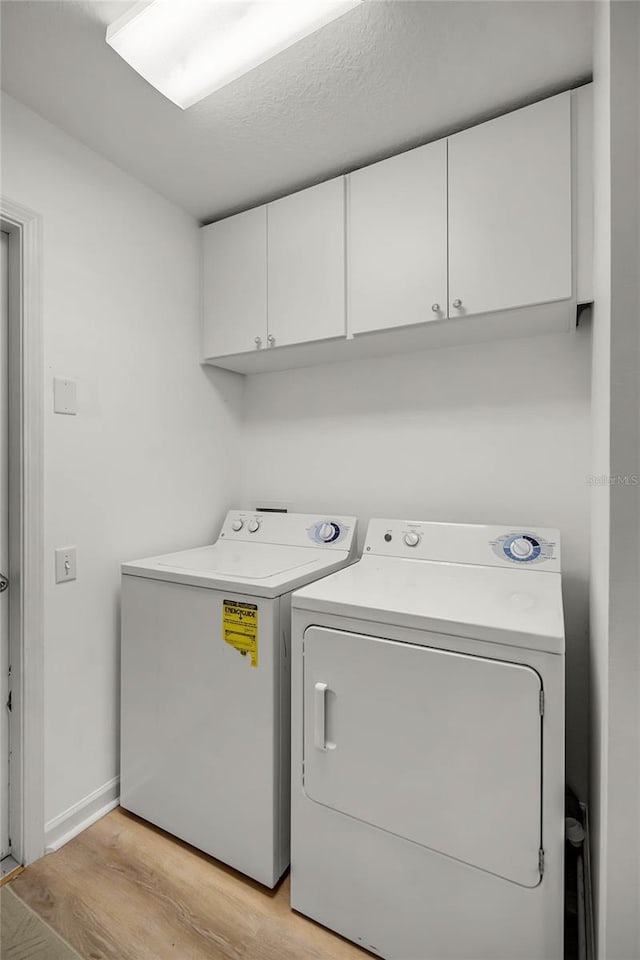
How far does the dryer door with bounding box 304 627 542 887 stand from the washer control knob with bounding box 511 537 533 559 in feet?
2.12

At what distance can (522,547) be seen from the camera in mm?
1610

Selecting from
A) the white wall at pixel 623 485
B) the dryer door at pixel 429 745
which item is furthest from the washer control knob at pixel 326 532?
the white wall at pixel 623 485

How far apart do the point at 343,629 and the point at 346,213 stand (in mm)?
1557

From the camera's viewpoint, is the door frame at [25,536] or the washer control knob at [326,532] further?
the washer control knob at [326,532]

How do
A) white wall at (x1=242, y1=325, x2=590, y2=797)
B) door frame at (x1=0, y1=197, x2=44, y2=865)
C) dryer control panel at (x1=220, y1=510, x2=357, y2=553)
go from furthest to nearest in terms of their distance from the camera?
dryer control panel at (x1=220, y1=510, x2=357, y2=553) → white wall at (x1=242, y1=325, x2=590, y2=797) → door frame at (x1=0, y1=197, x2=44, y2=865)

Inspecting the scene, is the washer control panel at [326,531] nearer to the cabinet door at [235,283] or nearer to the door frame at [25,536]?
the cabinet door at [235,283]

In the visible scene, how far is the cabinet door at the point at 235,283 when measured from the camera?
2018 millimetres

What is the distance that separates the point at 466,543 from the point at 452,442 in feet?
1.51

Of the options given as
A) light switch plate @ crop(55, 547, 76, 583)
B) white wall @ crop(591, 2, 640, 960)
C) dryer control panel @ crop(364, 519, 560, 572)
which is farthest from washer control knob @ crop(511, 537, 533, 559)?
light switch plate @ crop(55, 547, 76, 583)

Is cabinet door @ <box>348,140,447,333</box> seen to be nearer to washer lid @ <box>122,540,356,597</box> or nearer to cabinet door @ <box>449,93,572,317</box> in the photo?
cabinet door @ <box>449,93,572,317</box>

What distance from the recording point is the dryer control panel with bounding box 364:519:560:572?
159 cm

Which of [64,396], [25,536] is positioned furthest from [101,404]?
[25,536]

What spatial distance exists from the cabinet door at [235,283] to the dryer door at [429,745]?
138cm

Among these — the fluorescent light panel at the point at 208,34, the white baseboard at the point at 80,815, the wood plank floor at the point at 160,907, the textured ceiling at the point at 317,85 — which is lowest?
the wood plank floor at the point at 160,907
